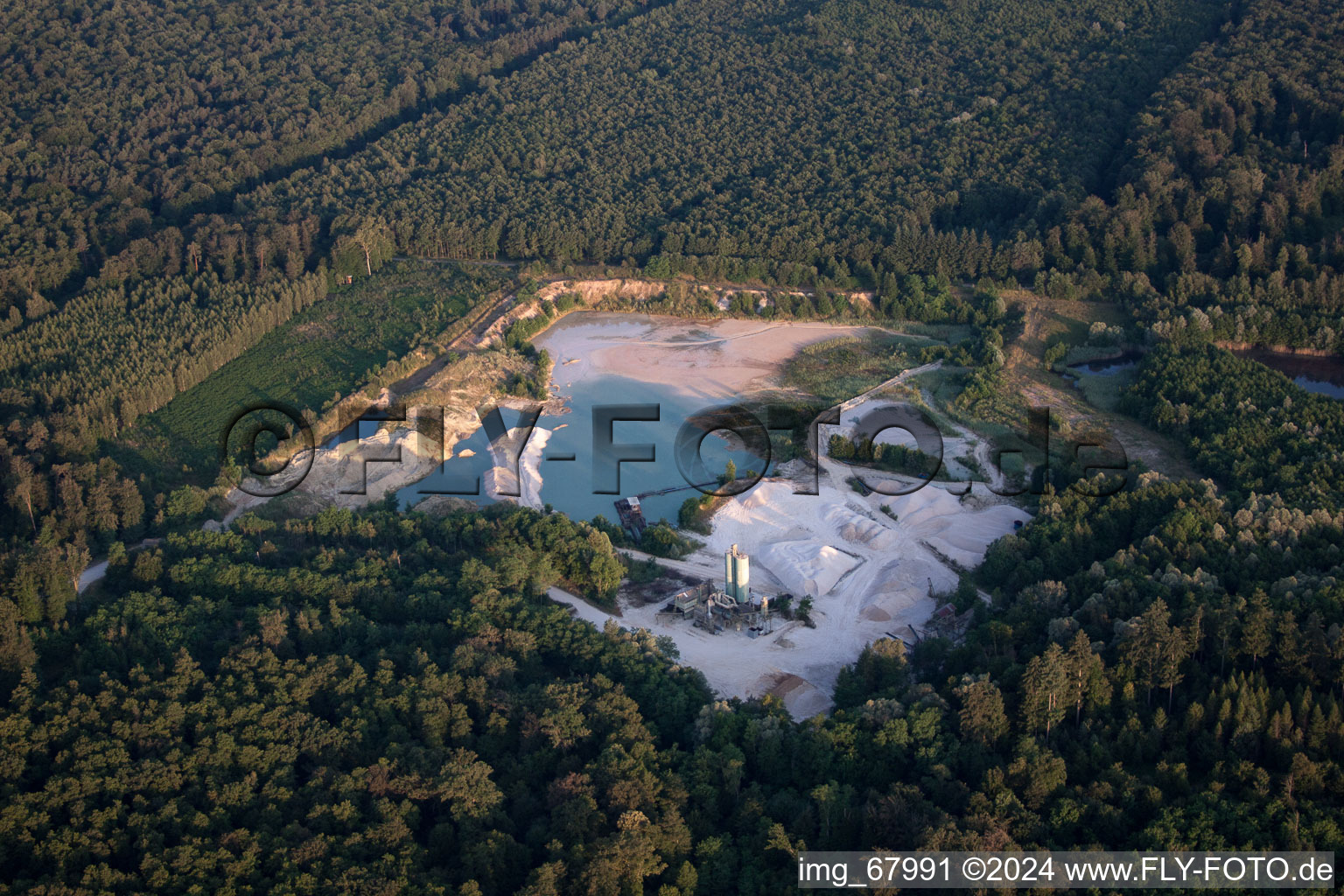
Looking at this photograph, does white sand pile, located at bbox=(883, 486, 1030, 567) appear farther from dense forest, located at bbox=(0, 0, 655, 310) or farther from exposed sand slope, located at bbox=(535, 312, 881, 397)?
dense forest, located at bbox=(0, 0, 655, 310)

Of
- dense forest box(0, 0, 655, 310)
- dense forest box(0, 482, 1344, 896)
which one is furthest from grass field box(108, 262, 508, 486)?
dense forest box(0, 482, 1344, 896)

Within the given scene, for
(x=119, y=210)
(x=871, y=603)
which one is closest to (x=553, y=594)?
(x=871, y=603)

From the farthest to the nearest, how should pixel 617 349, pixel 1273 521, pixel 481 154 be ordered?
pixel 481 154 < pixel 617 349 < pixel 1273 521

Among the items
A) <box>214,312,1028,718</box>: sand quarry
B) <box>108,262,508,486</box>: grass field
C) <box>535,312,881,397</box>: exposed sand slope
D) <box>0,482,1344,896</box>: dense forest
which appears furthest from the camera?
<box>535,312,881,397</box>: exposed sand slope

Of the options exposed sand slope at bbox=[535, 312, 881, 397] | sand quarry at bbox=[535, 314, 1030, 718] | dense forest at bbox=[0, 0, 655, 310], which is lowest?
sand quarry at bbox=[535, 314, 1030, 718]

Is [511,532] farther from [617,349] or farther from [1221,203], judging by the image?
[1221,203]
